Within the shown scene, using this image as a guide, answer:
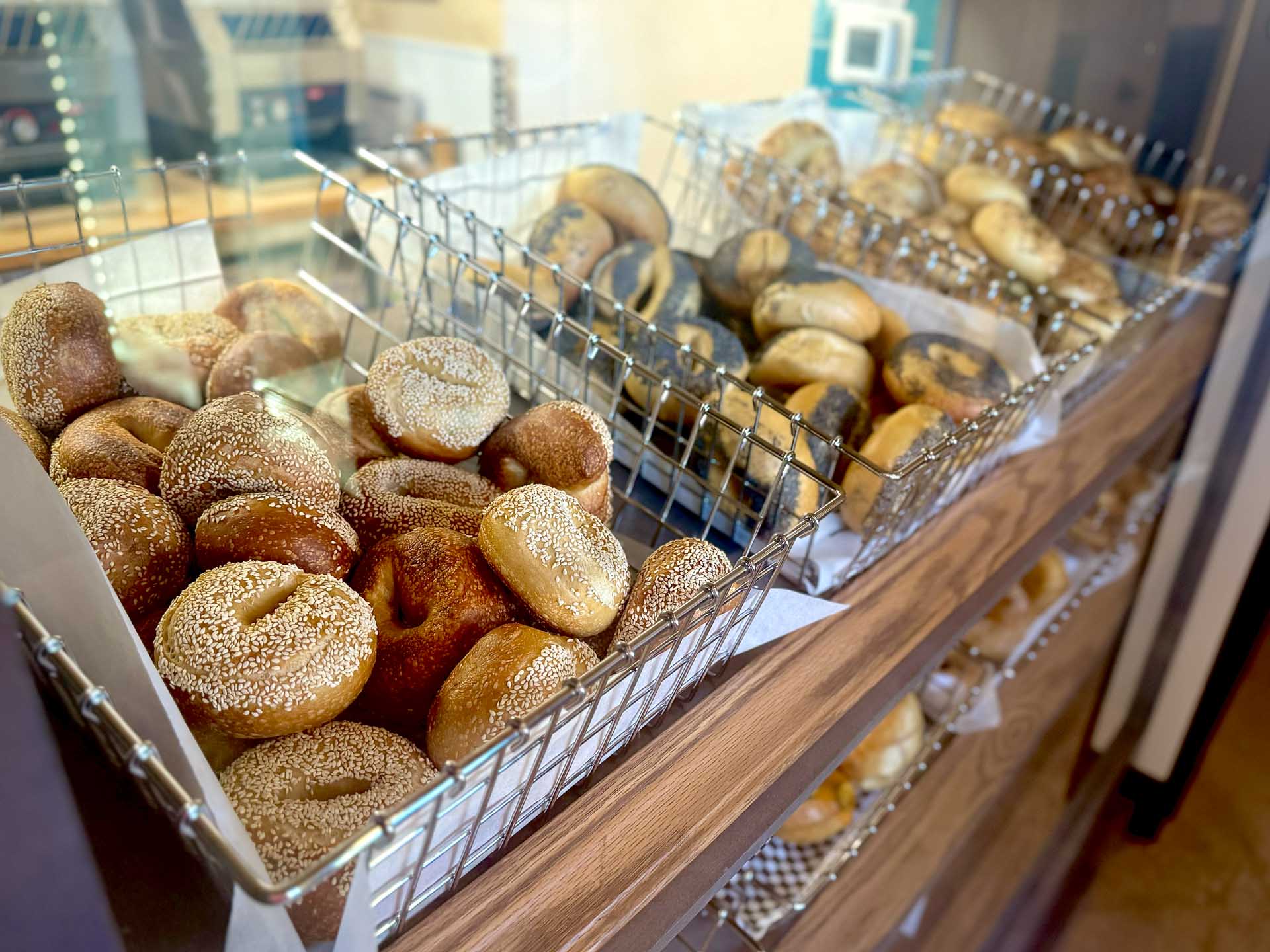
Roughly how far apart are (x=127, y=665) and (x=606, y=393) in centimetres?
52

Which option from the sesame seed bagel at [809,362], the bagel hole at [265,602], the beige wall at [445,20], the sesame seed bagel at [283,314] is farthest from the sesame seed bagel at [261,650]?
the beige wall at [445,20]

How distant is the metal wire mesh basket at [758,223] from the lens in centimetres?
88

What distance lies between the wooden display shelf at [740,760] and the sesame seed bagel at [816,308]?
0.77 ft

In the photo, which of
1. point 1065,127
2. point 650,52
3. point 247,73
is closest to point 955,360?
point 1065,127

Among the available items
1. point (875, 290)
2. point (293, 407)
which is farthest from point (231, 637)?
point (875, 290)

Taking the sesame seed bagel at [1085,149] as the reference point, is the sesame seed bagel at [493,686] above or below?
below

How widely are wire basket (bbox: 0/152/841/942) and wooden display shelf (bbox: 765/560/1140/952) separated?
536mm

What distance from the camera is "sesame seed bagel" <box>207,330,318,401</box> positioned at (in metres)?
0.69

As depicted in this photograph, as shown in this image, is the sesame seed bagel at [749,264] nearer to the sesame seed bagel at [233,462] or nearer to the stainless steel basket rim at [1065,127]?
the sesame seed bagel at [233,462]

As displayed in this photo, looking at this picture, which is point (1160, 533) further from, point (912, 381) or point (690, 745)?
point (690, 745)

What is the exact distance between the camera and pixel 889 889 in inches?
45.7

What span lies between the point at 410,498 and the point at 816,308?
58cm

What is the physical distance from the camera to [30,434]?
0.62 metres

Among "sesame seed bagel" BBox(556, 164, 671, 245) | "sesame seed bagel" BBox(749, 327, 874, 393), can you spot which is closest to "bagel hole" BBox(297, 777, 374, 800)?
"sesame seed bagel" BBox(749, 327, 874, 393)
